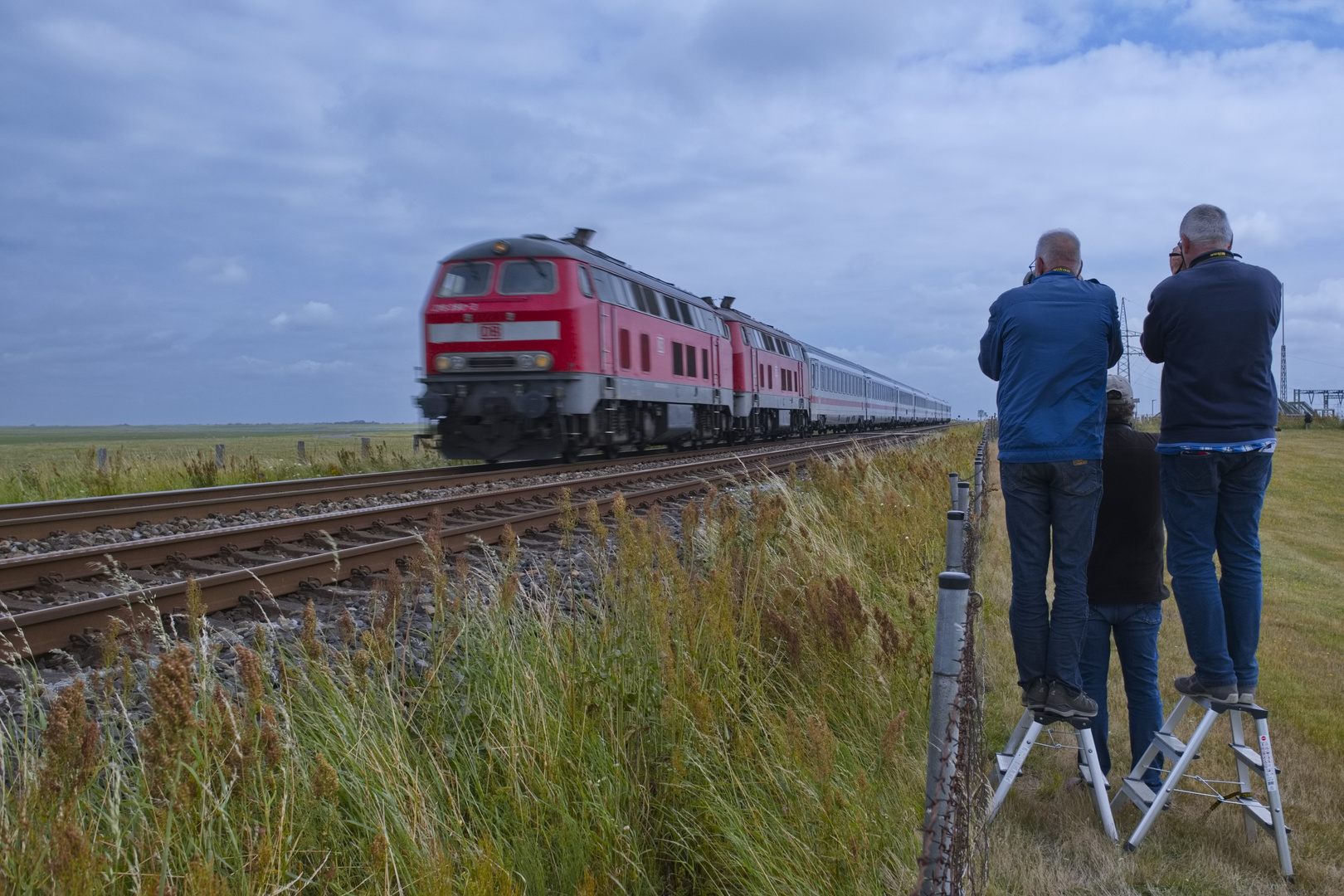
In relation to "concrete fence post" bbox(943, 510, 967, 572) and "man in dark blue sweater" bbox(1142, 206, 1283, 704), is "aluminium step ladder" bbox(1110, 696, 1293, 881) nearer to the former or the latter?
"man in dark blue sweater" bbox(1142, 206, 1283, 704)

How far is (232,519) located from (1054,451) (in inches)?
313

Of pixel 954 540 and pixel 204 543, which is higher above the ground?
pixel 954 540

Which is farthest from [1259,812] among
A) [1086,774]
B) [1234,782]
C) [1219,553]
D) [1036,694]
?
[1219,553]

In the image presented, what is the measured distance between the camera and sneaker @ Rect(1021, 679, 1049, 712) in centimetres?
373

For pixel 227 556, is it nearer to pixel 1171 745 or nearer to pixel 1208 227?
pixel 1171 745

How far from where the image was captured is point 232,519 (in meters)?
9.22

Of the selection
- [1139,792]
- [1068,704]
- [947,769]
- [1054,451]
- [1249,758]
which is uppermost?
[1054,451]

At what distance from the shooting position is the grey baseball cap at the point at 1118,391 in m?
4.13

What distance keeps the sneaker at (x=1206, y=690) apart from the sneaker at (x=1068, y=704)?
362mm

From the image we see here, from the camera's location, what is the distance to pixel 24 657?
4.63 meters

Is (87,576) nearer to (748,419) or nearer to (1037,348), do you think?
(1037,348)

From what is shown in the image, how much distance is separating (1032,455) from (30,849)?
3.40 m

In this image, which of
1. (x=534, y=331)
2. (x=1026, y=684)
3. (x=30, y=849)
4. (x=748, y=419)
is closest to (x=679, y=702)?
(x=1026, y=684)

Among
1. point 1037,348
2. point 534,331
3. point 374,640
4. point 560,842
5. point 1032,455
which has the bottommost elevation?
point 560,842
